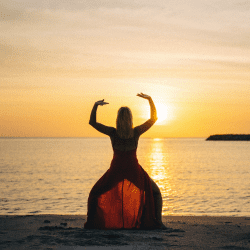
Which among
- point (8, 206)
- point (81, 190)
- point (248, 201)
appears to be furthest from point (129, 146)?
point (81, 190)

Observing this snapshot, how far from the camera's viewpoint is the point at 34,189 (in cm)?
2084

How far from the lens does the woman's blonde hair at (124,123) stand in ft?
21.3

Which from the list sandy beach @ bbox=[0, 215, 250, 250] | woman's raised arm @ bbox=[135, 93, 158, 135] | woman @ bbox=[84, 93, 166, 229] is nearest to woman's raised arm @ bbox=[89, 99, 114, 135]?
woman @ bbox=[84, 93, 166, 229]

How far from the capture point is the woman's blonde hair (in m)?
6.48

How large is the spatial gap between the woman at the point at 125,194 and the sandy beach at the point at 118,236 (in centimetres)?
30

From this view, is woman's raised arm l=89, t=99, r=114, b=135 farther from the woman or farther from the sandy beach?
the sandy beach

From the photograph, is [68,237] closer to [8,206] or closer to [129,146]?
[129,146]

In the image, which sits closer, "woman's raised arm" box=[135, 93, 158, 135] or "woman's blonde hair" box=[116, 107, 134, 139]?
"woman's blonde hair" box=[116, 107, 134, 139]

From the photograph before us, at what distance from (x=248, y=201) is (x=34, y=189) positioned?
11999 mm

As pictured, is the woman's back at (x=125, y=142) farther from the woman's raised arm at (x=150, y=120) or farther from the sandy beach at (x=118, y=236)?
the sandy beach at (x=118, y=236)

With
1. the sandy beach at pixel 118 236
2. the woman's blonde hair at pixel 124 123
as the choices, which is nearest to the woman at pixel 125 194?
the woman's blonde hair at pixel 124 123

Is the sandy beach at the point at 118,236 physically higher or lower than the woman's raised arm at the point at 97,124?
lower

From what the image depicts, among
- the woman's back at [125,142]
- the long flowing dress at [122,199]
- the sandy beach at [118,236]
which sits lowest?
the sandy beach at [118,236]

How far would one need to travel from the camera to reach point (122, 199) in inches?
266
